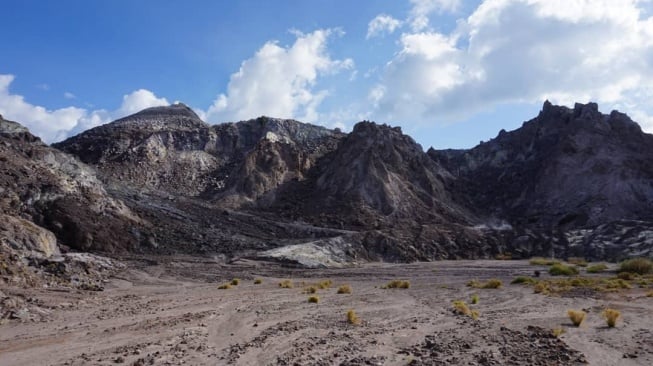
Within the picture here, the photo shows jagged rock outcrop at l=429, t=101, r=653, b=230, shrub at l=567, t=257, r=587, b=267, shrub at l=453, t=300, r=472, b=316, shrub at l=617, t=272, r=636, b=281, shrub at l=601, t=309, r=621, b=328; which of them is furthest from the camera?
jagged rock outcrop at l=429, t=101, r=653, b=230

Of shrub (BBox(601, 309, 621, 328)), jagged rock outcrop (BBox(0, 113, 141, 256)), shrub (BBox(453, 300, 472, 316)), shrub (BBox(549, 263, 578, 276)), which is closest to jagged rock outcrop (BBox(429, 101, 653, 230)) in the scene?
shrub (BBox(549, 263, 578, 276))

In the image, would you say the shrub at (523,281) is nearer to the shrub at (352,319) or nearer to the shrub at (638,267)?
the shrub at (638,267)

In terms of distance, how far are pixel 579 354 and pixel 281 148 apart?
76237 millimetres

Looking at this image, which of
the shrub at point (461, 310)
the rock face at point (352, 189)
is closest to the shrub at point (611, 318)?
the shrub at point (461, 310)

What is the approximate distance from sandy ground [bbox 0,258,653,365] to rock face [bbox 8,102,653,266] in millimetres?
22910

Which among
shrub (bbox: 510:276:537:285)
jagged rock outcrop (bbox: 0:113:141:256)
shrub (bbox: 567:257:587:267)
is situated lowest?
shrub (bbox: 510:276:537:285)

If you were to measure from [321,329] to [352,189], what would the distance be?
5881 cm

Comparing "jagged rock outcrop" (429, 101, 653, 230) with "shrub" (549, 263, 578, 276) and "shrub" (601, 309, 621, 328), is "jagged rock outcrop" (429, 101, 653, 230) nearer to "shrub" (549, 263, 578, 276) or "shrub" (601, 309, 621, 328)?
"shrub" (549, 263, 578, 276)

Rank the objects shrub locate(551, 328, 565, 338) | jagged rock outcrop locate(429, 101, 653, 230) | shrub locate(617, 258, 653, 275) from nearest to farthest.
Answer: shrub locate(551, 328, 565, 338) → shrub locate(617, 258, 653, 275) → jagged rock outcrop locate(429, 101, 653, 230)

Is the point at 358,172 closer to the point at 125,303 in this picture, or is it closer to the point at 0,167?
the point at 0,167

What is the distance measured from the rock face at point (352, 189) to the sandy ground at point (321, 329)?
75.2 ft

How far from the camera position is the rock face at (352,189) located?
52375 mm

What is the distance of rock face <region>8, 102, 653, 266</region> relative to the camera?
52.4 metres

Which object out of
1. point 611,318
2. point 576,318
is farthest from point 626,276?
point 576,318
